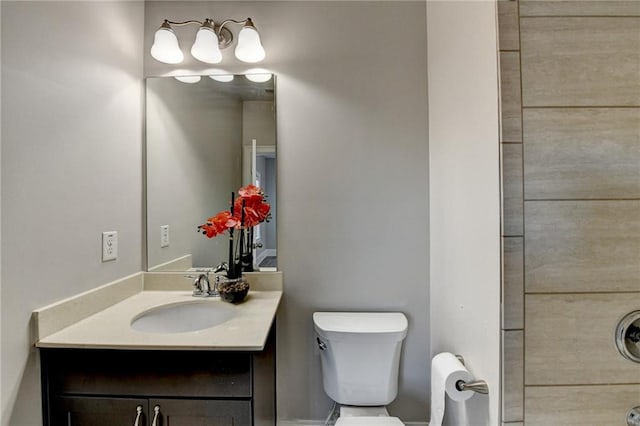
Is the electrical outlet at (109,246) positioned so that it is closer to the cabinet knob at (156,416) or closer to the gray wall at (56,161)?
the gray wall at (56,161)

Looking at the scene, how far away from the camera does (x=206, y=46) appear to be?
4.64ft

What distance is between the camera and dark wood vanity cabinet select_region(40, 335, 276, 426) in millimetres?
919

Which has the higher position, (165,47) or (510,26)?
(165,47)

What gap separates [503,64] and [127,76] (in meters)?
1.53

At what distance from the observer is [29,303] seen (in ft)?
2.92

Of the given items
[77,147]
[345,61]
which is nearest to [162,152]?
[77,147]

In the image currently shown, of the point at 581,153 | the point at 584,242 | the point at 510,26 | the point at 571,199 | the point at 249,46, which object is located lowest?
the point at 584,242

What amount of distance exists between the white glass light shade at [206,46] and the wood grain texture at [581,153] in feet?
4.41

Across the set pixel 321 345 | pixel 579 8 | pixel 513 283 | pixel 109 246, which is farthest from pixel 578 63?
pixel 109 246

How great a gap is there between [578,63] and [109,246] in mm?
1732

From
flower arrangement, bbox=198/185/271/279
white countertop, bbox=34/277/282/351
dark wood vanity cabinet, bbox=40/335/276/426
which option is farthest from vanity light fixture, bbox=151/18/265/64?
dark wood vanity cabinet, bbox=40/335/276/426

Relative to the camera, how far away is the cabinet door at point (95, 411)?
0.92 m

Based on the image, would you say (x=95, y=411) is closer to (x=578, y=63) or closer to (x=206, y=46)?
(x=206, y=46)

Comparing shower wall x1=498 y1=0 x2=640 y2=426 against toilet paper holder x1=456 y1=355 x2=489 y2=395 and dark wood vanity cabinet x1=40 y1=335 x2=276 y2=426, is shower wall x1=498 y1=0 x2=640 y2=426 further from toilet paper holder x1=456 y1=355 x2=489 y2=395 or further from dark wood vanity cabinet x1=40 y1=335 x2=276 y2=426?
dark wood vanity cabinet x1=40 y1=335 x2=276 y2=426
